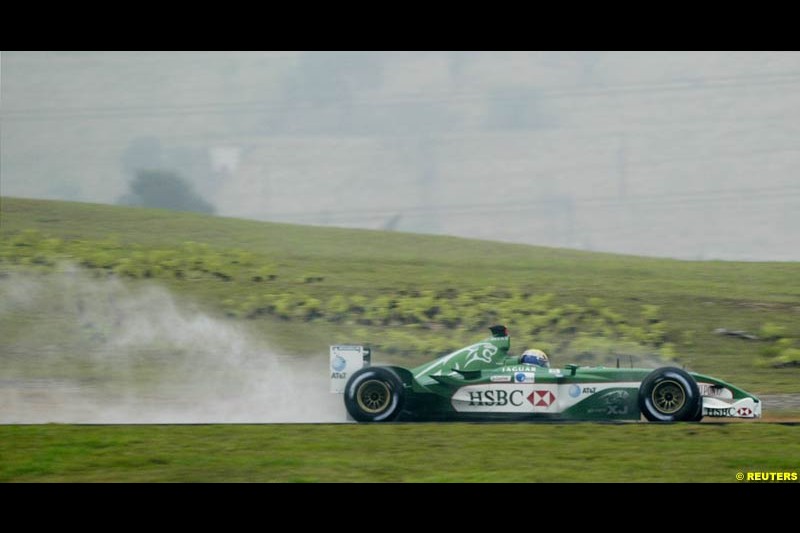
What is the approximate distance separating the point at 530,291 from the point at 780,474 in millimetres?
15975

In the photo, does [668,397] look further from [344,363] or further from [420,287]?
[420,287]

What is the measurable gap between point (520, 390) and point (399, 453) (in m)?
2.45

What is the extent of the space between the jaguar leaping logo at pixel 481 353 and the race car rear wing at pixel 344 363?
151 centimetres

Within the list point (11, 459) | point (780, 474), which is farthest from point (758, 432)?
point (11, 459)

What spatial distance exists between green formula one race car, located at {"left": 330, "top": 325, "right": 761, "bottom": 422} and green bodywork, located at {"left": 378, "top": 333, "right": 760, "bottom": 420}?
14 mm

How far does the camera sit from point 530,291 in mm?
27625

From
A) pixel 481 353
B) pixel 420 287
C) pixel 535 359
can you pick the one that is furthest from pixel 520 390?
pixel 420 287

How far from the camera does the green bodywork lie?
46.3 feet

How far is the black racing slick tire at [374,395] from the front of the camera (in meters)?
14.4

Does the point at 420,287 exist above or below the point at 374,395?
above

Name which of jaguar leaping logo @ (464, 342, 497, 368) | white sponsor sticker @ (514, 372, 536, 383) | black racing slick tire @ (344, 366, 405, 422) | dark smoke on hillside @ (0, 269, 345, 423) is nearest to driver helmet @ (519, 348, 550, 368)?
white sponsor sticker @ (514, 372, 536, 383)

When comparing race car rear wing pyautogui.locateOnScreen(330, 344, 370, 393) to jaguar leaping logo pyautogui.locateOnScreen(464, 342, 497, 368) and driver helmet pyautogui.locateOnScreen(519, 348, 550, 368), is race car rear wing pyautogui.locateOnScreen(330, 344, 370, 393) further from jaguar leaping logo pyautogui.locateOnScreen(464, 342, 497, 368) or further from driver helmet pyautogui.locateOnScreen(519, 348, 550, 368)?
driver helmet pyautogui.locateOnScreen(519, 348, 550, 368)

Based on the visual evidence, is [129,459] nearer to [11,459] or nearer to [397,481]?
[11,459]

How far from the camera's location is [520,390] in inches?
561
